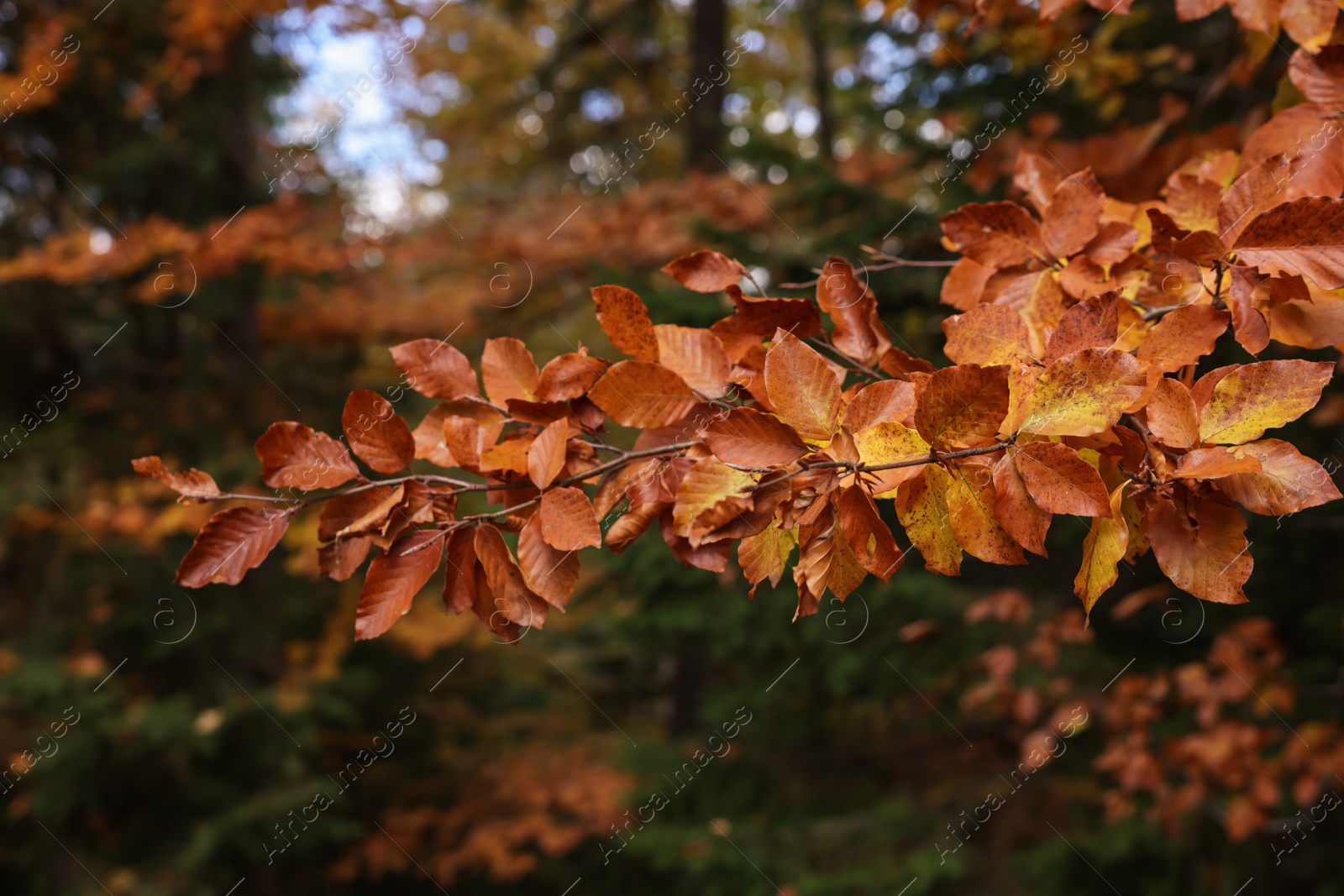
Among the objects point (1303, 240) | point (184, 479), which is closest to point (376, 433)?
point (184, 479)

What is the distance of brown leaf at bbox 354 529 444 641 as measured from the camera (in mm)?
744


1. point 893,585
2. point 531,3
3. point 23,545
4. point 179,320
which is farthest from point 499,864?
point 531,3

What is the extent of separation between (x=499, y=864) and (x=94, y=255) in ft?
13.1

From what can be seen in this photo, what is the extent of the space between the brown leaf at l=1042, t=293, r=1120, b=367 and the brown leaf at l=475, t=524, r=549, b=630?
51cm

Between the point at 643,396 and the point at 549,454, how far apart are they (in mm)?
114

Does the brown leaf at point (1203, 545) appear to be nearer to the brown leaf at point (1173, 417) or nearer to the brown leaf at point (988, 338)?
the brown leaf at point (1173, 417)

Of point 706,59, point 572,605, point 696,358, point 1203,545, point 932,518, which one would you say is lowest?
point 572,605

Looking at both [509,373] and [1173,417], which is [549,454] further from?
[1173,417]

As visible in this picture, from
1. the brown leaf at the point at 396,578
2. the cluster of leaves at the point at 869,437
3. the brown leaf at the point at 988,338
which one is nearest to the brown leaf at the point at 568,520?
the cluster of leaves at the point at 869,437

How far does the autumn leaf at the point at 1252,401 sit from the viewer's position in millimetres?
658

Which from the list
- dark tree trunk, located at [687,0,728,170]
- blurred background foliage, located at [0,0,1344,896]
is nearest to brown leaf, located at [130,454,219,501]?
blurred background foliage, located at [0,0,1344,896]

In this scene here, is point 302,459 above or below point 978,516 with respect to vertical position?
above

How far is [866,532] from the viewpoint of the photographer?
2.22ft

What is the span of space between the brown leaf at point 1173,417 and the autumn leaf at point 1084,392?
6cm
